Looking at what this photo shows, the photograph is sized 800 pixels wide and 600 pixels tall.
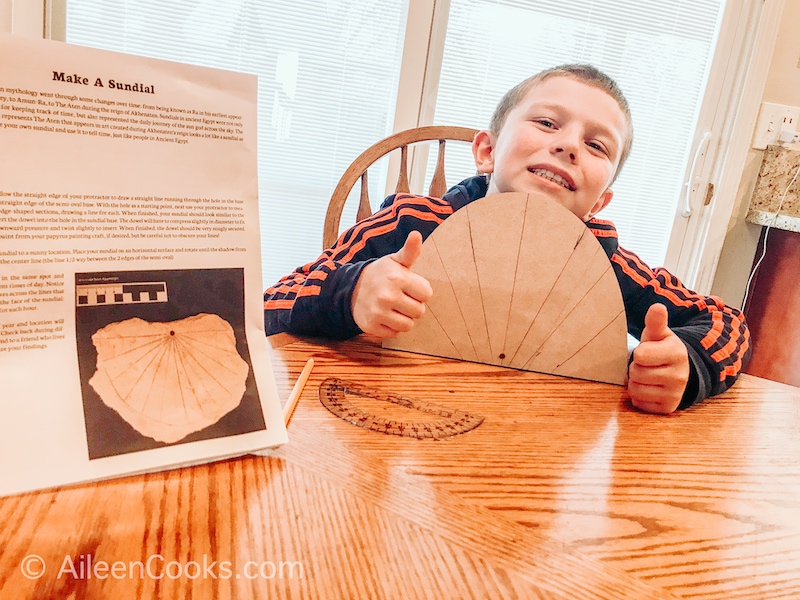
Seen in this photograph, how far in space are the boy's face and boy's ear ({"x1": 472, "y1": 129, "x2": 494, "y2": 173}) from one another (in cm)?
9

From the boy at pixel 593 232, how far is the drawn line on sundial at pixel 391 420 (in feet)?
0.39

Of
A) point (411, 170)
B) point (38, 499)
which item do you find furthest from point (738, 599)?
point (411, 170)

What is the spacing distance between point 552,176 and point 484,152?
0.22 meters

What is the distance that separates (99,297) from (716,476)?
0.49 metres

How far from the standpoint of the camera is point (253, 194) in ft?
1.29

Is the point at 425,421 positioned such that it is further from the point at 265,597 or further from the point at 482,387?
the point at 265,597

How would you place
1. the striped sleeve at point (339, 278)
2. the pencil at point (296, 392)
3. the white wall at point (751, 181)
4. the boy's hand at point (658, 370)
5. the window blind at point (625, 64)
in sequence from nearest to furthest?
the pencil at point (296, 392) < the boy's hand at point (658, 370) < the striped sleeve at point (339, 278) < the window blind at point (625, 64) < the white wall at point (751, 181)

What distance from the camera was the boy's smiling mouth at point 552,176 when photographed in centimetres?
88

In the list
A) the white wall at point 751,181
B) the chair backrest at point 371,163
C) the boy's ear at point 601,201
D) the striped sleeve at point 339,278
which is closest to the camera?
the striped sleeve at point 339,278

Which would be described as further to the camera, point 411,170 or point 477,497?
point 411,170

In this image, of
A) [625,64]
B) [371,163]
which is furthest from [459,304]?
[625,64]

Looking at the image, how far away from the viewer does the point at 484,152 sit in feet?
3.49

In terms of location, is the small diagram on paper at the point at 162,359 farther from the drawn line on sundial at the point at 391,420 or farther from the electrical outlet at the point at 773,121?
the electrical outlet at the point at 773,121

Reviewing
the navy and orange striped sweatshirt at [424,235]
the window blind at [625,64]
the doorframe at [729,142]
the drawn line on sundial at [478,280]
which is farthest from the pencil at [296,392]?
the doorframe at [729,142]
